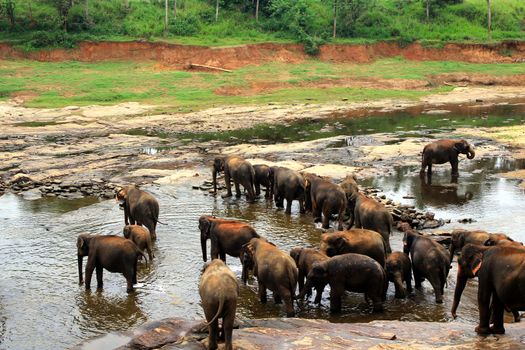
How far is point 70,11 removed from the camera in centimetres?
5431

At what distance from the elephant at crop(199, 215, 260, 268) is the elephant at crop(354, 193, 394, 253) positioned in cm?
280

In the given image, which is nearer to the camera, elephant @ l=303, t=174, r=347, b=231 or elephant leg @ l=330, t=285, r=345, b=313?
elephant leg @ l=330, t=285, r=345, b=313

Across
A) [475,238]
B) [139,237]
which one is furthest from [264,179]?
[475,238]

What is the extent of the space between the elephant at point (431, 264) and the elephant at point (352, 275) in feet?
3.60

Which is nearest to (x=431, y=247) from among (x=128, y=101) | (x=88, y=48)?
(x=128, y=101)

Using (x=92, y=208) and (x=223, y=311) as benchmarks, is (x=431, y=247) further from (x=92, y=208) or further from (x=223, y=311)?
(x=92, y=208)

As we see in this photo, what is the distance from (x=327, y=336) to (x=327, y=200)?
750cm

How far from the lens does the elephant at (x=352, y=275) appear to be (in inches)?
420

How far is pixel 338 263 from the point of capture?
1073 cm

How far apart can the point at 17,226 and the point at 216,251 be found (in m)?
6.53

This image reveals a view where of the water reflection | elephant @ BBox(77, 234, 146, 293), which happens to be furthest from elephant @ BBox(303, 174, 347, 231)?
the water reflection

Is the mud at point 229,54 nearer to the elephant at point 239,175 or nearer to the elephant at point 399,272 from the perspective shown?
the elephant at point 239,175

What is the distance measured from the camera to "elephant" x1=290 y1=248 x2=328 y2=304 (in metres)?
11.4

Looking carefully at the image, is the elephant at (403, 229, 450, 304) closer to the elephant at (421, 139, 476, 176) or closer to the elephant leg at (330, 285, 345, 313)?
the elephant leg at (330, 285, 345, 313)
